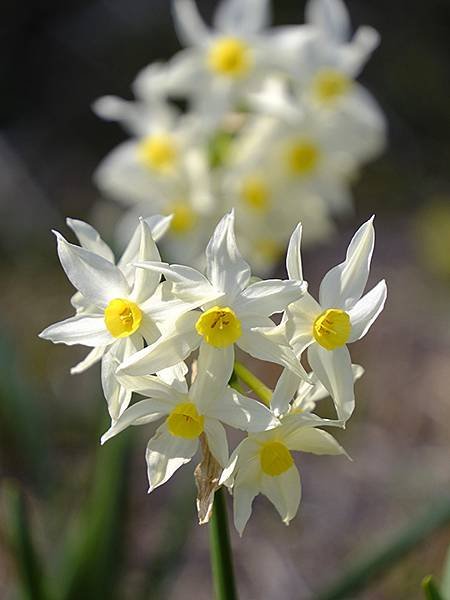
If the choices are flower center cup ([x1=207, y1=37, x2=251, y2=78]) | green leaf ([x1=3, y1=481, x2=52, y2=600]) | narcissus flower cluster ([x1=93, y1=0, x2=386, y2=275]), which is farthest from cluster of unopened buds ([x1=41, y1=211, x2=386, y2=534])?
flower center cup ([x1=207, y1=37, x2=251, y2=78])

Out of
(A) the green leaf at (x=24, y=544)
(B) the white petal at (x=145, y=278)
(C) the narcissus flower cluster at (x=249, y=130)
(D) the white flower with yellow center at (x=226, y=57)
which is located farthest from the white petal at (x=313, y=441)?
(D) the white flower with yellow center at (x=226, y=57)

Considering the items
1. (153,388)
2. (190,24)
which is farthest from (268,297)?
(190,24)

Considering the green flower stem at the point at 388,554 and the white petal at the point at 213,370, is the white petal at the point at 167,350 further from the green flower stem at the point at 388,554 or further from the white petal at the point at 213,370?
the green flower stem at the point at 388,554

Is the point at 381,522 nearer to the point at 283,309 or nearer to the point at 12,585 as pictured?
the point at 12,585

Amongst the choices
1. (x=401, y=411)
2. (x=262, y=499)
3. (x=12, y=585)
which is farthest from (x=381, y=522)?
(x=12, y=585)

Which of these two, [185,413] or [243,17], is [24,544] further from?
[243,17]
